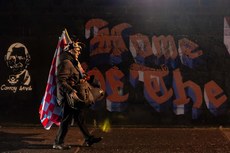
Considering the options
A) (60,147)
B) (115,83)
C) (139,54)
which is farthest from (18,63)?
(60,147)

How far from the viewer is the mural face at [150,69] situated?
8.43 meters

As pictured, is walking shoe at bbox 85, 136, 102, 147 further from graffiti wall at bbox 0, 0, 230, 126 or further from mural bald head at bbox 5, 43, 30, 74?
mural bald head at bbox 5, 43, 30, 74

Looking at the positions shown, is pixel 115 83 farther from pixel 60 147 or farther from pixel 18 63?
pixel 60 147

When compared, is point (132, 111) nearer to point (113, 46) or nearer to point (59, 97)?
point (113, 46)

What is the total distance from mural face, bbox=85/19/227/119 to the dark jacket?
177 centimetres

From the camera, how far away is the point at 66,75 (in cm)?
662

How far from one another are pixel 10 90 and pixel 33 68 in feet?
2.19

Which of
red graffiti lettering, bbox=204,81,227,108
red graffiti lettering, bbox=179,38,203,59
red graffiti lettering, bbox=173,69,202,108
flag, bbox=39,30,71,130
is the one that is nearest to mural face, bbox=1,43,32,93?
flag, bbox=39,30,71,130

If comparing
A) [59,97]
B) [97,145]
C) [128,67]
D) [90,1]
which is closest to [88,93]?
[59,97]

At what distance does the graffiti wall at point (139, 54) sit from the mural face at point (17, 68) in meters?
0.02

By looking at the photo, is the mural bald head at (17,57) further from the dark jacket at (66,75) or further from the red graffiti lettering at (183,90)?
the red graffiti lettering at (183,90)

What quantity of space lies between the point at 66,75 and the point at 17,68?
98.9 inches

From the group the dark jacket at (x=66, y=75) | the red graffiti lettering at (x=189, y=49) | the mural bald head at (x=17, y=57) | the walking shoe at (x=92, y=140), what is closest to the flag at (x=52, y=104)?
the dark jacket at (x=66, y=75)

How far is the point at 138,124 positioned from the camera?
8.66 meters
